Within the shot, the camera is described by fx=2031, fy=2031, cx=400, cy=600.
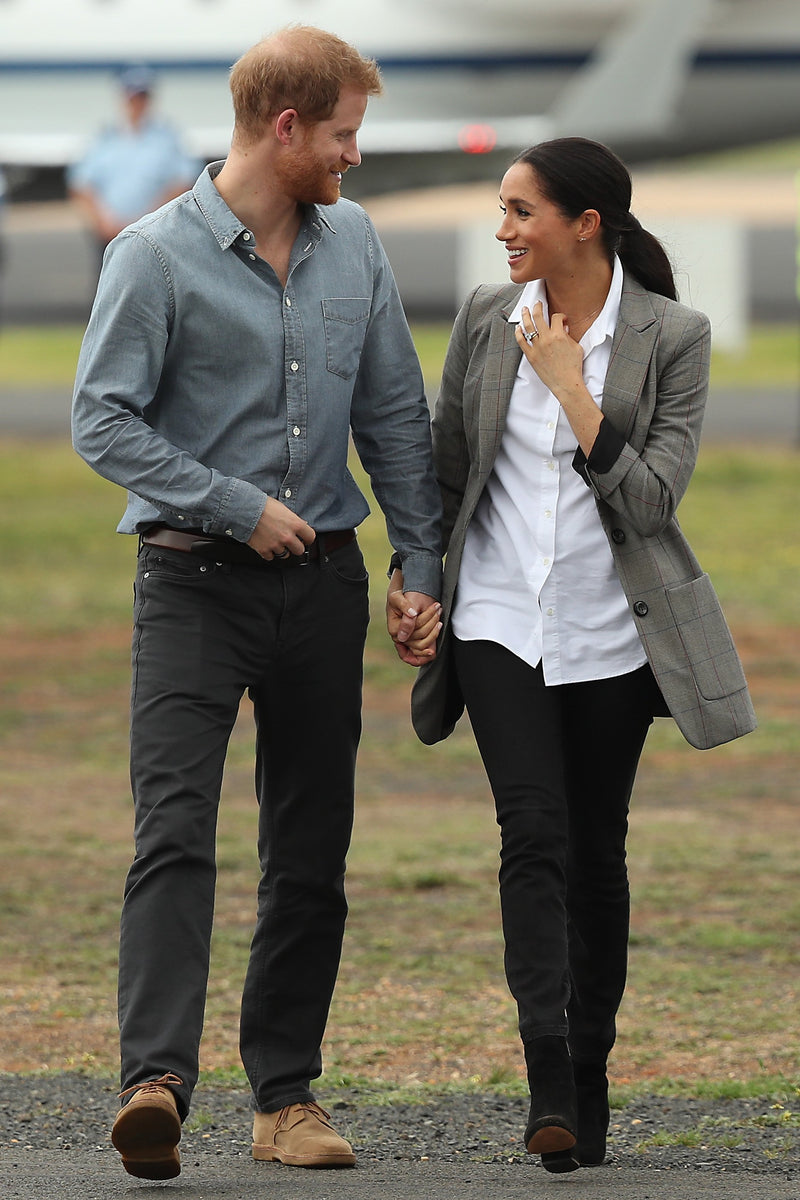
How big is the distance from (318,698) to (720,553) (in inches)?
313

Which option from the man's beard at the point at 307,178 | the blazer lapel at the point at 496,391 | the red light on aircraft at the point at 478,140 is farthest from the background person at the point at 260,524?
the red light on aircraft at the point at 478,140

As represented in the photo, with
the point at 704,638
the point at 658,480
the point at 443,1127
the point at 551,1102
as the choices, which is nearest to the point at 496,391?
the point at 658,480

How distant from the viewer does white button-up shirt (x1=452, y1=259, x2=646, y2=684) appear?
3.70 meters

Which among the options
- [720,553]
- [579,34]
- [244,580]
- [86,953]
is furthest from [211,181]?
[579,34]

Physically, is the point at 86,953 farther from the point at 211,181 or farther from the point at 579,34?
the point at 579,34

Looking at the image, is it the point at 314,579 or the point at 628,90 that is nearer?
the point at 314,579

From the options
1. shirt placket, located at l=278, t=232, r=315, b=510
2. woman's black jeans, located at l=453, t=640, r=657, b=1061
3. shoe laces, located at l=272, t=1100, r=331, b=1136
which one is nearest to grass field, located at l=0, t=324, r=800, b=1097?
shoe laces, located at l=272, t=1100, r=331, b=1136

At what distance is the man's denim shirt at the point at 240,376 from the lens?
3.54 metres

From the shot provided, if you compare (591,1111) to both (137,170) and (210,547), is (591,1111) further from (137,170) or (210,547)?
(137,170)

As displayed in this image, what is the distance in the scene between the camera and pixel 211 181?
3.71 m

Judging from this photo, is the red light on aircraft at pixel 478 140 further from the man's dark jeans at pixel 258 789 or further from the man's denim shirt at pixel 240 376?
the man's dark jeans at pixel 258 789

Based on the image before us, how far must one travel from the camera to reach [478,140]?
898 inches

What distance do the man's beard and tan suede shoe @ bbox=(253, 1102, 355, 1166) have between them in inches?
66.7

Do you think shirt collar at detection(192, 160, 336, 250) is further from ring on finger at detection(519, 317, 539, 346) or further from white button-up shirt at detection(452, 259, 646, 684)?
white button-up shirt at detection(452, 259, 646, 684)
